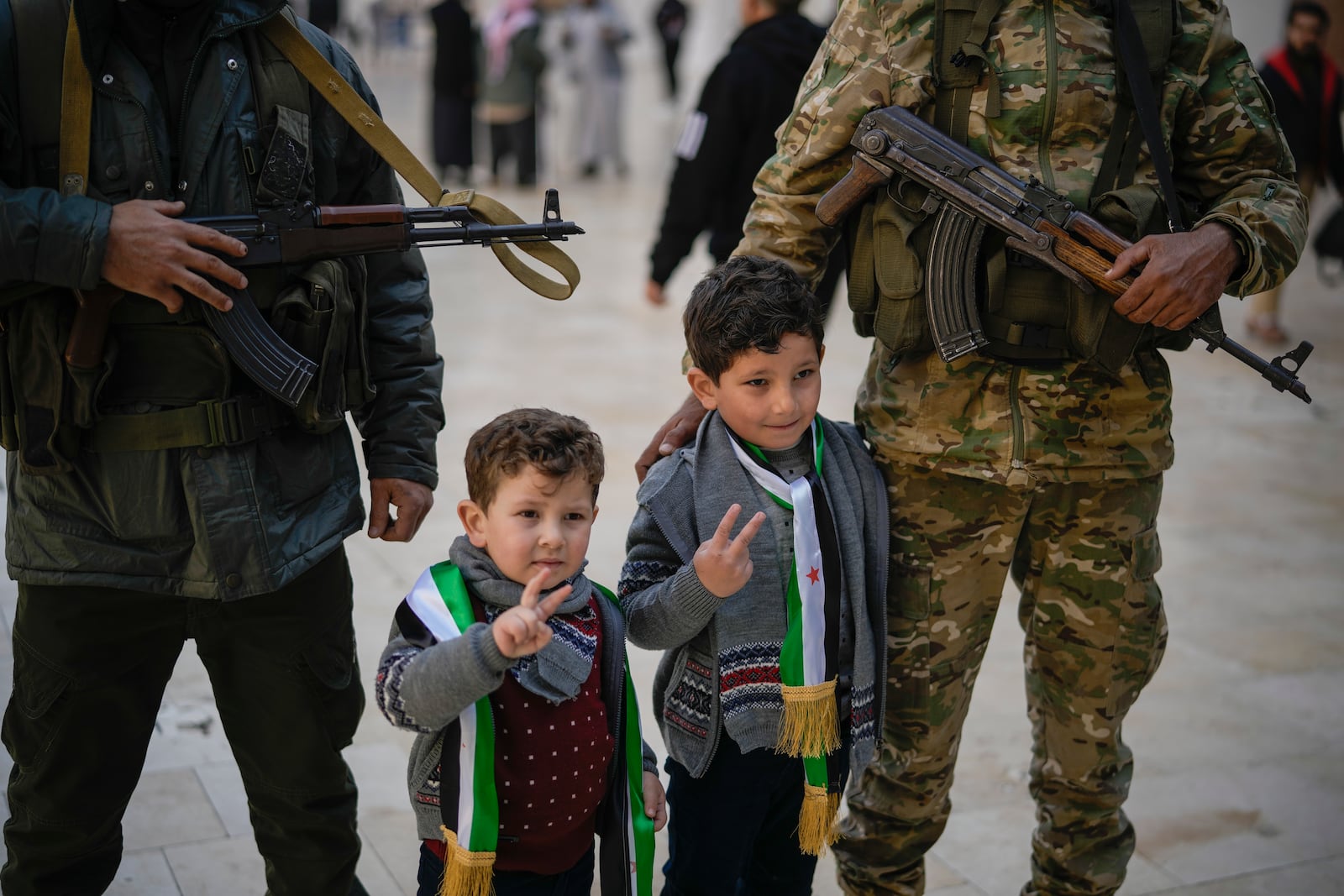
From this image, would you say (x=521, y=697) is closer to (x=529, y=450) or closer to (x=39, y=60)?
(x=529, y=450)

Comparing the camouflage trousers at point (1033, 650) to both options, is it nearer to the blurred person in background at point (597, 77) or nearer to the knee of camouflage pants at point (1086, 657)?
the knee of camouflage pants at point (1086, 657)

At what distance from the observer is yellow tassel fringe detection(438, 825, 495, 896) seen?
1979 millimetres

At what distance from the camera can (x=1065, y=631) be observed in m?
2.52

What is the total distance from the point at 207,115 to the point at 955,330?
126 centimetres

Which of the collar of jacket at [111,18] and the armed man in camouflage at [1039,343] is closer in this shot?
the collar of jacket at [111,18]

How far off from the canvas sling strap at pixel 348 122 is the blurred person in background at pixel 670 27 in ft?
49.2

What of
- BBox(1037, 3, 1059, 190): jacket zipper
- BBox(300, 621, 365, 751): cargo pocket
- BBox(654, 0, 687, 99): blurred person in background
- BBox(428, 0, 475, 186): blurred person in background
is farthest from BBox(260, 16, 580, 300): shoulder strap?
BBox(654, 0, 687, 99): blurred person in background

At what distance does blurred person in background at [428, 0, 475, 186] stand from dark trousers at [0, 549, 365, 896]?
33.4ft

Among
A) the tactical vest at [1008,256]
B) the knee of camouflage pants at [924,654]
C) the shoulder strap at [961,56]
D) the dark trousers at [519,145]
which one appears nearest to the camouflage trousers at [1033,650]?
the knee of camouflage pants at [924,654]

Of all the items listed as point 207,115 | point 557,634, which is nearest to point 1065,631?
point 557,634

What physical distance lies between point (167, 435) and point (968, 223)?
4.44 feet

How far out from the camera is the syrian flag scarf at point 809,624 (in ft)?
7.39

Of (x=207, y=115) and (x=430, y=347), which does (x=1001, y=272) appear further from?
(x=207, y=115)

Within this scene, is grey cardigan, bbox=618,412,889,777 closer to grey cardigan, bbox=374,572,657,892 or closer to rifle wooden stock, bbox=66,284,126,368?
grey cardigan, bbox=374,572,657,892
